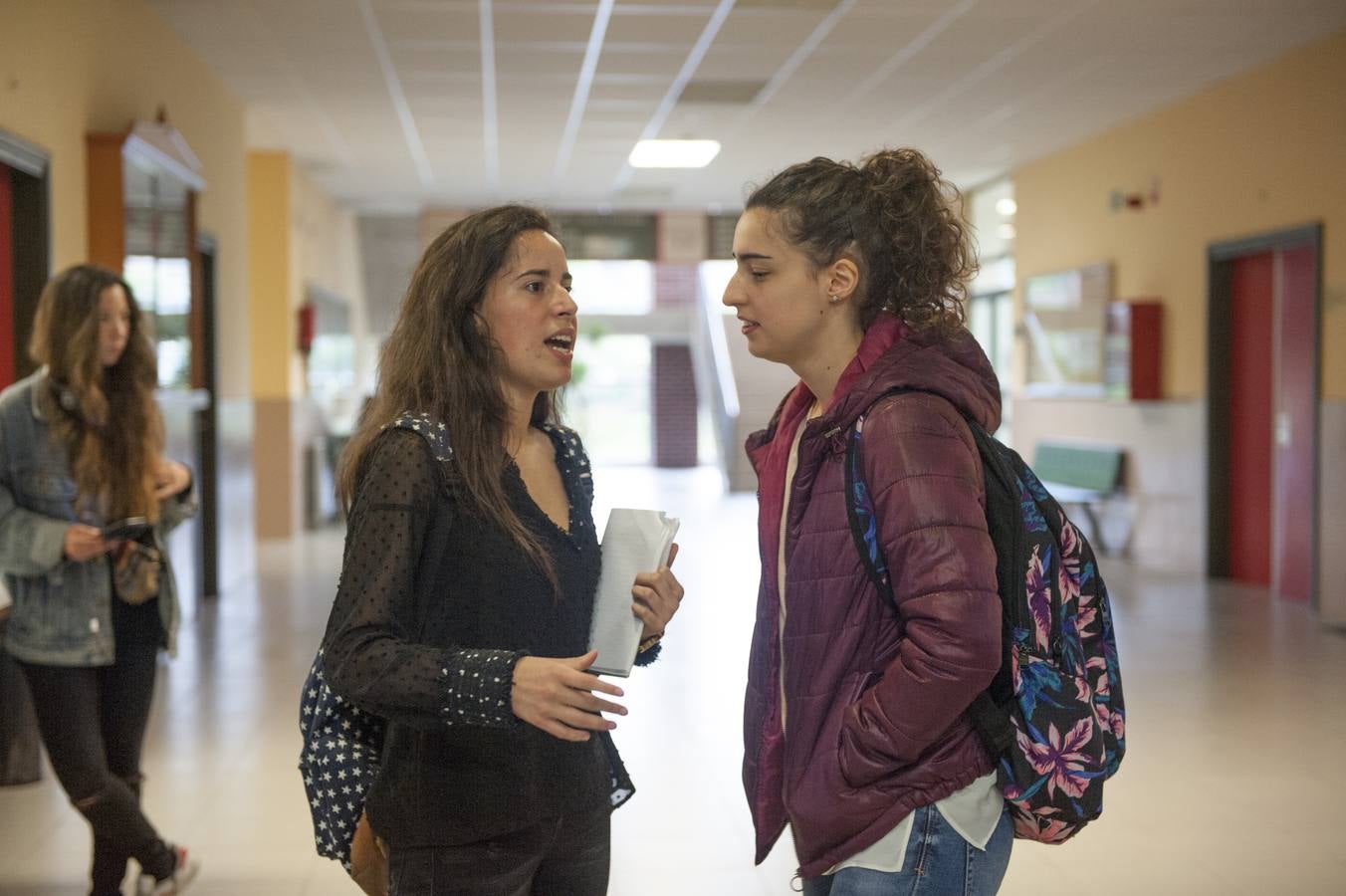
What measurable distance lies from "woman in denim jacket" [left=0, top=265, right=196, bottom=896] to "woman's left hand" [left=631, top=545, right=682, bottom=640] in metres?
1.87

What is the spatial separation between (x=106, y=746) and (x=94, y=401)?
2.73 ft

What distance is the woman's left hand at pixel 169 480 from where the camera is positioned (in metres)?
3.44

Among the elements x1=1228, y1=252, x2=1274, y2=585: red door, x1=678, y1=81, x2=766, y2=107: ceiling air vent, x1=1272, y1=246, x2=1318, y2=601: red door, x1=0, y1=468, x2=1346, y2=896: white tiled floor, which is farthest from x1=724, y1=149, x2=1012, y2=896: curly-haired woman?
x1=1228, y1=252, x2=1274, y2=585: red door

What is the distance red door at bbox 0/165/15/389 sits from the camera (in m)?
5.38

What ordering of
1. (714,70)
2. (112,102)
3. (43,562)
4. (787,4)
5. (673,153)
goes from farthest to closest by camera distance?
(673,153)
(714,70)
(787,4)
(112,102)
(43,562)

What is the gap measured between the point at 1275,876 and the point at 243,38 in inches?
282

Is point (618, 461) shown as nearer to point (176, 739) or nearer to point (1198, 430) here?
point (1198, 430)

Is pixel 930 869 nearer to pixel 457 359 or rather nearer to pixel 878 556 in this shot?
pixel 878 556

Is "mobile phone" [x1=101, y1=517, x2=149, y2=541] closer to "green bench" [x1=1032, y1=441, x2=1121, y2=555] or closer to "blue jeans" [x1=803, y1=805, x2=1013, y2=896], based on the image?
"blue jeans" [x1=803, y1=805, x2=1013, y2=896]

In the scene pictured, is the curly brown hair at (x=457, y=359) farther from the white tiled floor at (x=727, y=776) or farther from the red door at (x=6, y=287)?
the red door at (x=6, y=287)

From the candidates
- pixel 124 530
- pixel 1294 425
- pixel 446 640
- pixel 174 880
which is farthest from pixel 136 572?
pixel 1294 425

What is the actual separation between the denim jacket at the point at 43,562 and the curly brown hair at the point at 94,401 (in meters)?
0.04

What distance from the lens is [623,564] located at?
1.78 meters

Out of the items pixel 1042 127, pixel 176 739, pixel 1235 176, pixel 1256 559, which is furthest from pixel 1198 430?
pixel 176 739
